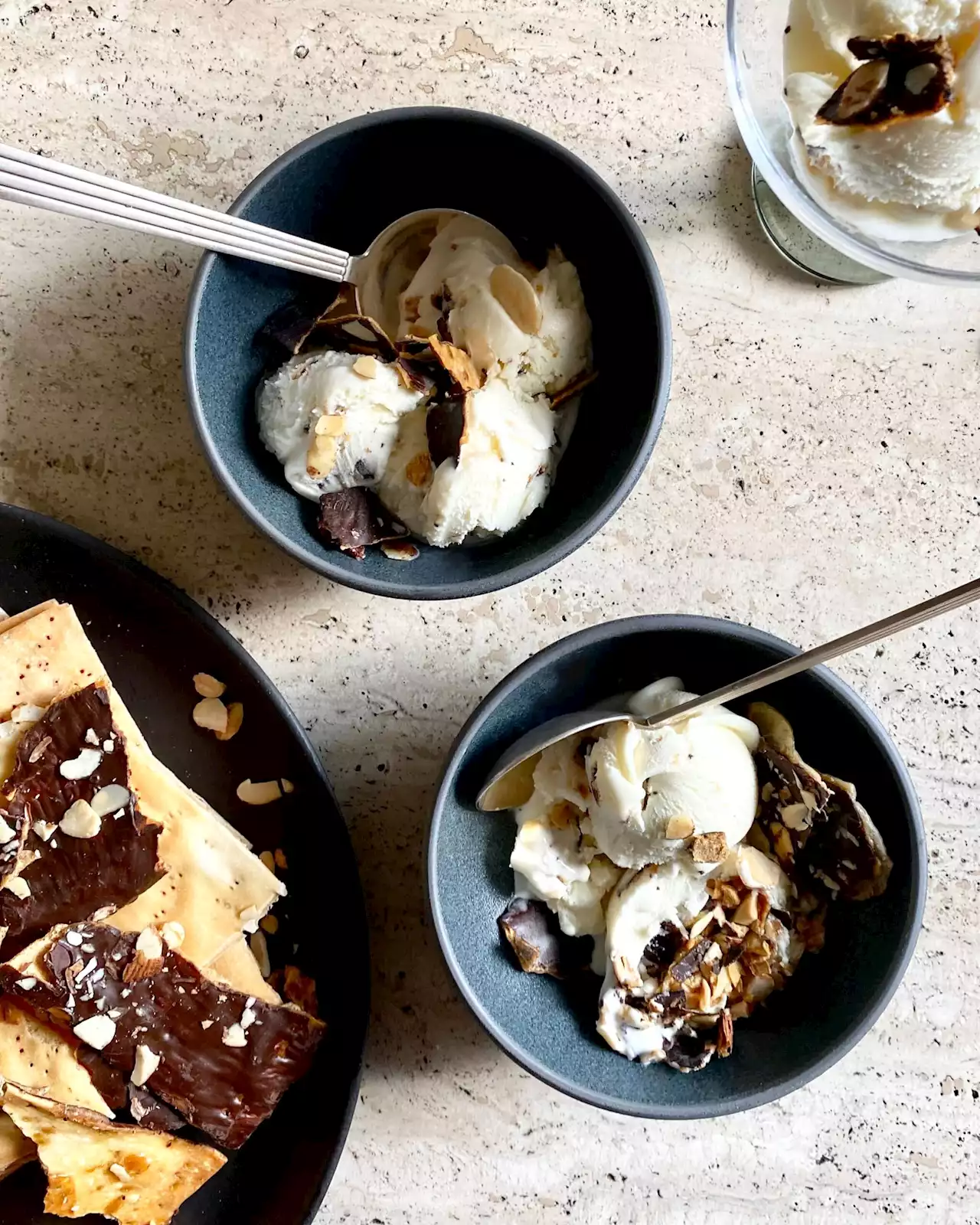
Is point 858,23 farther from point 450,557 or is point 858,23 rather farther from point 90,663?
point 90,663

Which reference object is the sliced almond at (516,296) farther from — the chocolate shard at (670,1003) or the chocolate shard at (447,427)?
the chocolate shard at (670,1003)

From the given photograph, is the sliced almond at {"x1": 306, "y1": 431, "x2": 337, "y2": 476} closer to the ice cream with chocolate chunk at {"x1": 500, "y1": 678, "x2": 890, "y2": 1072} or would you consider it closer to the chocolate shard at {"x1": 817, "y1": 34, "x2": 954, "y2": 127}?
the ice cream with chocolate chunk at {"x1": 500, "y1": 678, "x2": 890, "y2": 1072}

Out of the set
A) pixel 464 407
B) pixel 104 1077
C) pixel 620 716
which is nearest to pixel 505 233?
pixel 464 407

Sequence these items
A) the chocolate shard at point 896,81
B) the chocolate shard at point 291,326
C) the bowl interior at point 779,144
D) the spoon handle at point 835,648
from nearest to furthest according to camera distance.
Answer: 1. the spoon handle at point 835,648
2. the chocolate shard at point 896,81
3. the bowl interior at point 779,144
4. the chocolate shard at point 291,326

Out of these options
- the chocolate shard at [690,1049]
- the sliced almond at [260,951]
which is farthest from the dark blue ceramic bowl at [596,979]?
the sliced almond at [260,951]

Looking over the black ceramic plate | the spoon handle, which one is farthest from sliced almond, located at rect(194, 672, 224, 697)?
the spoon handle

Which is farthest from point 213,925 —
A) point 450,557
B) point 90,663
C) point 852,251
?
point 852,251

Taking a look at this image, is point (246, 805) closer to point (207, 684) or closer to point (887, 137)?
point (207, 684)
